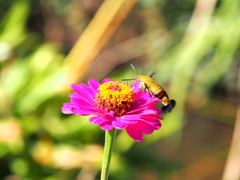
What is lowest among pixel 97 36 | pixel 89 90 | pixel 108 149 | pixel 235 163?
pixel 108 149

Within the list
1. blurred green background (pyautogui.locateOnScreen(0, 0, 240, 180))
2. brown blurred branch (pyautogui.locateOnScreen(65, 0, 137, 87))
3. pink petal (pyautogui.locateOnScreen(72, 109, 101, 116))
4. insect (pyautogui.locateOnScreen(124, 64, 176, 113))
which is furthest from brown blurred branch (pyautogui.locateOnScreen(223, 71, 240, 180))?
pink petal (pyautogui.locateOnScreen(72, 109, 101, 116))

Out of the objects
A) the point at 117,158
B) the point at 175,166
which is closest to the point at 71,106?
the point at 117,158

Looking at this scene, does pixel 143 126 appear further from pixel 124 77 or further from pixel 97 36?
pixel 124 77

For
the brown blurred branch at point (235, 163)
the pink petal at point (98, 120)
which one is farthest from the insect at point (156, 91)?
the brown blurred branch at point (235, 163)

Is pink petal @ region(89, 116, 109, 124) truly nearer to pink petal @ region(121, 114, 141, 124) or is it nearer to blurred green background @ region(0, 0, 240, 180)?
pink petal @ region(121, 114, 141, 124)

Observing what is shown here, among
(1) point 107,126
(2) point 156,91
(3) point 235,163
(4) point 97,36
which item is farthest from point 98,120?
(4) point 97,36
